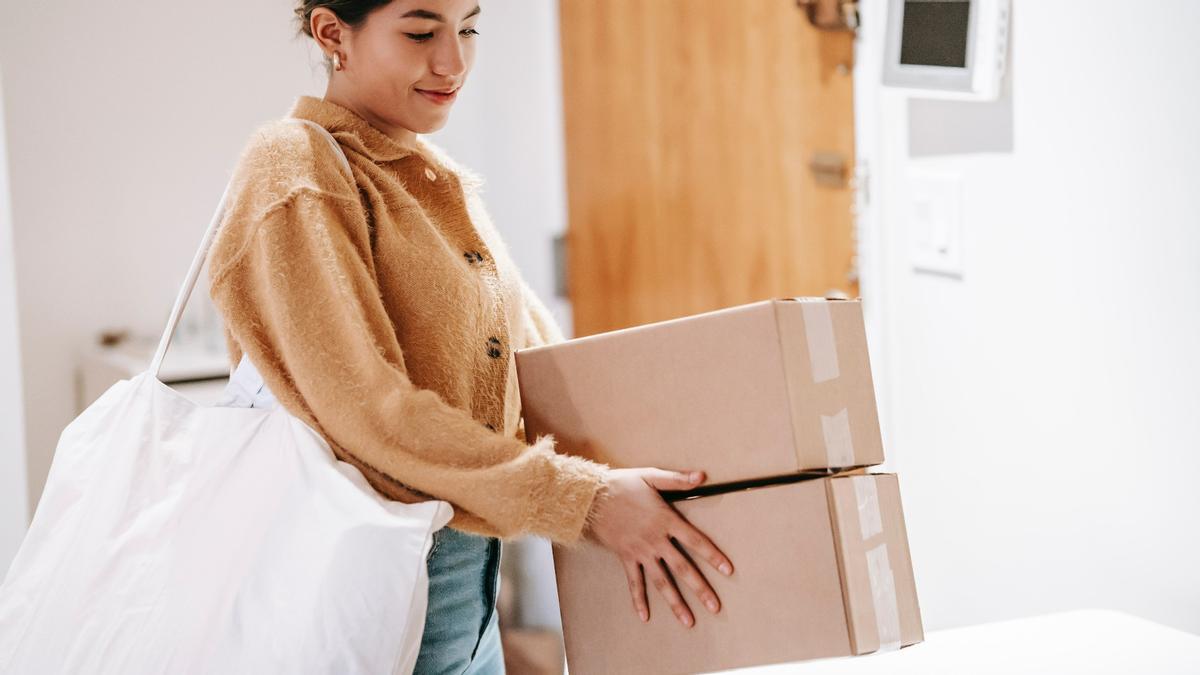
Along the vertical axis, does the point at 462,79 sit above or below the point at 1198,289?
above

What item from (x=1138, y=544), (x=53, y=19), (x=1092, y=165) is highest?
(x=53, y=19)

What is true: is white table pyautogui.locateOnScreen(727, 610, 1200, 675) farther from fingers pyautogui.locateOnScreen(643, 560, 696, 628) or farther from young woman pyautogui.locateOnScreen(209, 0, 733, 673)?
young woman pyautogui.locateOnScreen(209, 0, 733, 673)

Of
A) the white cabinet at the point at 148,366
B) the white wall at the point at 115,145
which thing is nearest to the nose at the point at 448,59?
the white cabinet at the point at 148,366

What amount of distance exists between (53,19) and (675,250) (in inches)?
66.7

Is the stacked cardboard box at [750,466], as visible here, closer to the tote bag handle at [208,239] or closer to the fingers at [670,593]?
the fingers at [670,593]

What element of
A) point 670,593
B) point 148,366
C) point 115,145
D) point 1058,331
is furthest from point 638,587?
point 115,145

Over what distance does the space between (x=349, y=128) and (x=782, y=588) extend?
1.75ft

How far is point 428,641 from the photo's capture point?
3.04 feet

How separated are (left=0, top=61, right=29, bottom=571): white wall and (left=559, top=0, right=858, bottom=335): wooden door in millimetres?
1164

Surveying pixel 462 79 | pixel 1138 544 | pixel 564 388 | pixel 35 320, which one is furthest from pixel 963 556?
pixel 35 320

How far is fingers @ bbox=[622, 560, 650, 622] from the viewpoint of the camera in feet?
2.89

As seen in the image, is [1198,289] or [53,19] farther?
[53,19]

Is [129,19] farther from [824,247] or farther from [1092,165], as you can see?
[1092,165]

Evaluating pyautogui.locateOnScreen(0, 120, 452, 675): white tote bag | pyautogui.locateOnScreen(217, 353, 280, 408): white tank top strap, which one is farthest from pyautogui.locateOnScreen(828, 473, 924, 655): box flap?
pyautogui.locateOnScreen(217, 353, 280, 408): white tank top strap
